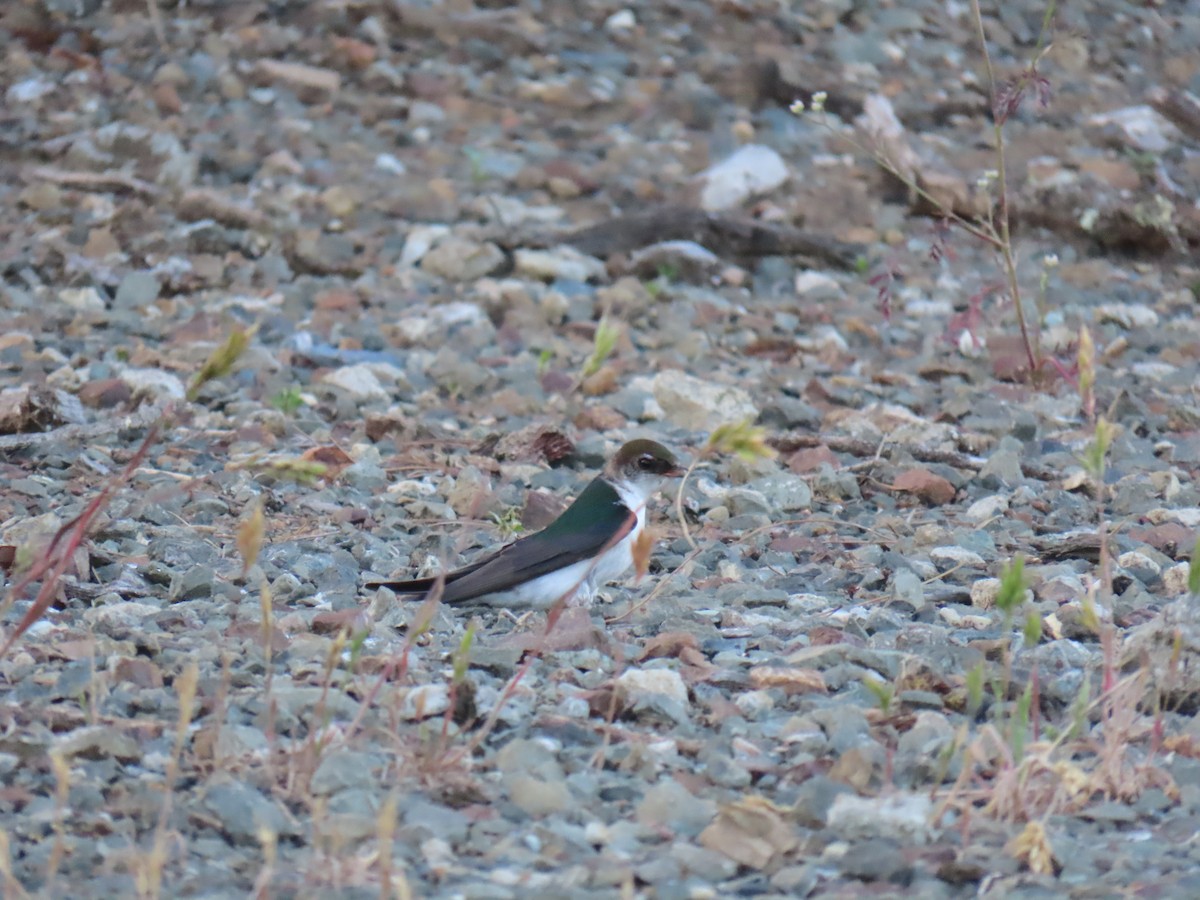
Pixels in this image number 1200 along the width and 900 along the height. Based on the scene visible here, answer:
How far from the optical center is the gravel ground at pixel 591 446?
9.62 feet

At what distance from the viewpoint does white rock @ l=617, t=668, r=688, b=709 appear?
3475mm

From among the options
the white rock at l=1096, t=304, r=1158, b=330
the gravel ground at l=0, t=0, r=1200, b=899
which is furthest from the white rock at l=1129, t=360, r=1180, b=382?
the white rock at l=1096, t=304, r=1158, b=330

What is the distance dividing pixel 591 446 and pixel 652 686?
8.39 ft

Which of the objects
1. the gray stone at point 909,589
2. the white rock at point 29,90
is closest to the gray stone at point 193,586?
the gray stone at point 909,589

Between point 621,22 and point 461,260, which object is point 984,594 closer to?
point 461,260

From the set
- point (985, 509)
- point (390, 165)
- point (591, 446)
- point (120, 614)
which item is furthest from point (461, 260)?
point (120, 614)

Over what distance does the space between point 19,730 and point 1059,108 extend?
8.18 metres

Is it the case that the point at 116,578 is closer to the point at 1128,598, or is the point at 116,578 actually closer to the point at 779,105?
the point at 1128,598

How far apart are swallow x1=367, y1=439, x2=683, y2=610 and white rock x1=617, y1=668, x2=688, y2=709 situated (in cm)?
68

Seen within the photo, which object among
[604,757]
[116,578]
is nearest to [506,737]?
[604,757]

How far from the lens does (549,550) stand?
4.48 meters

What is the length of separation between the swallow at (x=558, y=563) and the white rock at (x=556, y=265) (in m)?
3.30

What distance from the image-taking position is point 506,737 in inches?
131

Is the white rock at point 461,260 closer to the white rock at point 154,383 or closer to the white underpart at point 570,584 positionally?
the white rock at point 154,383
